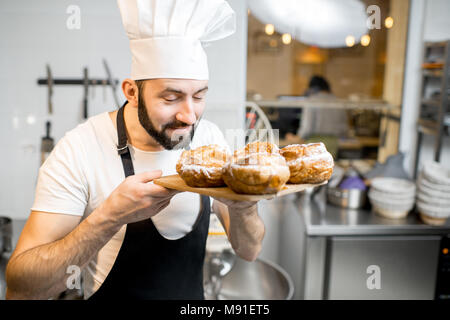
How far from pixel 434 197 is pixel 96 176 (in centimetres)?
138

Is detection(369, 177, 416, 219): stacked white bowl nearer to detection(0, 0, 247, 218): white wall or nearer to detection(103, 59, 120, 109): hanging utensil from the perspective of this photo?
detection(0, 0, 247, 218): white wall

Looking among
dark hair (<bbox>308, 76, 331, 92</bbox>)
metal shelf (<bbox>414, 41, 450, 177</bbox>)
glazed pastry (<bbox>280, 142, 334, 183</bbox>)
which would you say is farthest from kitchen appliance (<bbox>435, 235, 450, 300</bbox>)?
glazed pastry (<bbox>280, 142, 334, 183</bbox>)

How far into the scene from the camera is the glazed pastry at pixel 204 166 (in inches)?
26.4

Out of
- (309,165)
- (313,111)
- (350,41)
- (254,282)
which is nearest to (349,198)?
(313,111)

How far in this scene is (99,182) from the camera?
931mm

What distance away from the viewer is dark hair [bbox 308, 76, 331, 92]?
211 centimetres

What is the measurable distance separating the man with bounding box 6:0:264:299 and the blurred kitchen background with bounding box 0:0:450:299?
0.15 m

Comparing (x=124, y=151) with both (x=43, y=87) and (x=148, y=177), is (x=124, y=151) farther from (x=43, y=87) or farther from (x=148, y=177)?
(x=43, y=87)

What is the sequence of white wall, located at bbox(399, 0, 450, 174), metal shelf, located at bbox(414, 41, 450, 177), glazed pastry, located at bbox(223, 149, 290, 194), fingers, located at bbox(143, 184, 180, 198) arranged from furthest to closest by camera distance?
1. white wall, located at bbox(399, 0, 450, 174)
2. metal shelf, located at bbox(414, 41, 450, 177)
3. fingers, located at bbox(143, 184, 180, 198)
4. glazed pastry, located at bbox(223, 149, 290, 194)

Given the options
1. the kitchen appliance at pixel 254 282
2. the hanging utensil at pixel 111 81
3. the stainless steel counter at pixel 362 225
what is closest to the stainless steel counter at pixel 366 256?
the stainless steel counter at pixel 362 225

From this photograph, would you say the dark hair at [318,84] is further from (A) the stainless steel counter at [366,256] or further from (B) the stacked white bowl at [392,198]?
(A) the stainless steel counter at [366,256]

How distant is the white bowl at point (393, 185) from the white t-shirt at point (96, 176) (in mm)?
1049

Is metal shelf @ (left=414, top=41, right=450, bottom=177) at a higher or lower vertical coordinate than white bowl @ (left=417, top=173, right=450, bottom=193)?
higher

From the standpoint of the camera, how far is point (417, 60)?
2.04 meters
